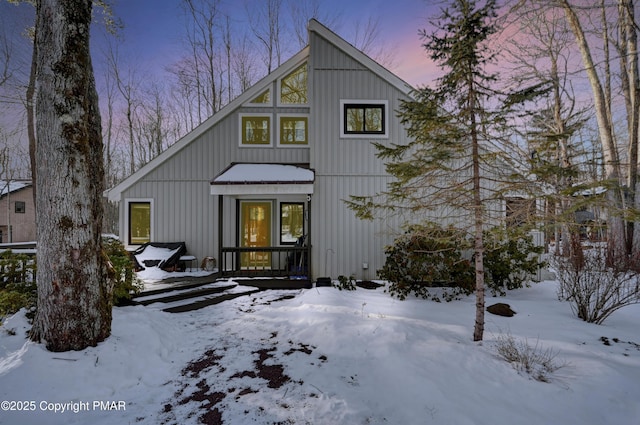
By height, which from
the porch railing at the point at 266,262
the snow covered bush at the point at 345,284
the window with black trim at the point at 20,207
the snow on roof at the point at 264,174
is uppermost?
the snow on roof at the point at 264,174

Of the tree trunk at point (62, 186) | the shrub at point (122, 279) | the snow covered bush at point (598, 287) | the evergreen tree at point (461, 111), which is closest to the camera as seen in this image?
the tree trunk at point (62, 186)

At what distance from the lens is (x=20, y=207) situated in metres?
22.3

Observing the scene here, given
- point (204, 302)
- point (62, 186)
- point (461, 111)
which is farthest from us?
point (204, 302)

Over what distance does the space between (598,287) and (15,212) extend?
3502cm

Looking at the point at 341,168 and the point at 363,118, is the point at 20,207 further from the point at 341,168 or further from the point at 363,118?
the point at 363,118

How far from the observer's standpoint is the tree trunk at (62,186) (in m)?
3.18

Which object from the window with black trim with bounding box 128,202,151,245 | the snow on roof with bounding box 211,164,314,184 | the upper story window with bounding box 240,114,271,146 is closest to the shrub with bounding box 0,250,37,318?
the snow on roof with bounding box 211,164,314,184

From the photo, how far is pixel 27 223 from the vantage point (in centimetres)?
2250

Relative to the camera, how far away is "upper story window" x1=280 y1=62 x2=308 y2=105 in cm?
→ 854

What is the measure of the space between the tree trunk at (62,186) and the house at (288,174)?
3.55m

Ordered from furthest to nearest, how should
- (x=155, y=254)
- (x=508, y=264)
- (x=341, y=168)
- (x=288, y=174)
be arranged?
(x=155, y=254) < (x=341, y=168) < (x=288, y=174) < (x=508, y=264)

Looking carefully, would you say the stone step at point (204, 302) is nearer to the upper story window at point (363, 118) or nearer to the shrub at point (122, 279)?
the shrub at point (122, 279)

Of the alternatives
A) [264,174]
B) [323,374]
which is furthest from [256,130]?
[323,374]

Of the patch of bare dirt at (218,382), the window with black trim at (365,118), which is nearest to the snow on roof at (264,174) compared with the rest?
the window with black trim at (365,118)
